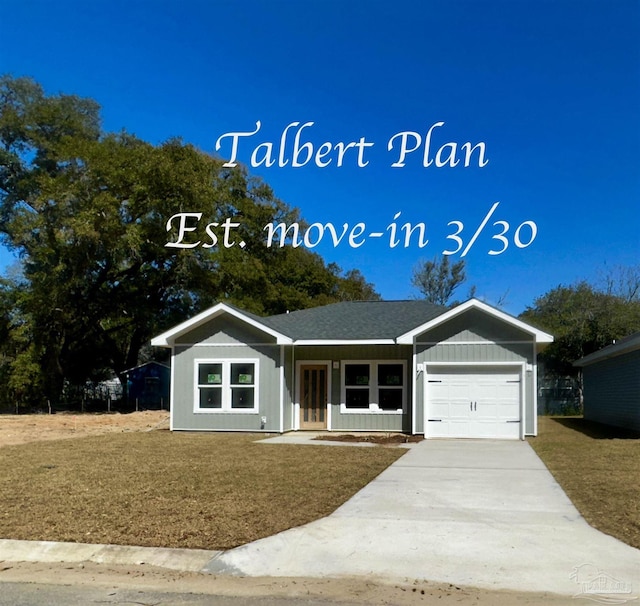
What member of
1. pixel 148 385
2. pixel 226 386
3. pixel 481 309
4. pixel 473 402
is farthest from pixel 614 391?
pixel 148 385

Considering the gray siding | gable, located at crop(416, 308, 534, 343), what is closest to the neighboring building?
the gray siding

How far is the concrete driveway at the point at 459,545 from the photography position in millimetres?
5703

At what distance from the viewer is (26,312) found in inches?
1272

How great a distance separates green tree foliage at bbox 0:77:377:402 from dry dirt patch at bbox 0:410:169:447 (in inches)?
272

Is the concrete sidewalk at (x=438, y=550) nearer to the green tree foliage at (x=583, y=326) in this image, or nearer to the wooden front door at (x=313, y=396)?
the wooden front door at (x=313, y=396)

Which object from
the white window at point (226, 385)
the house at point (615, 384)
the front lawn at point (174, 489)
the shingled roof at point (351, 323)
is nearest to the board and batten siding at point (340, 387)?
the shingled roof at point (351, 323)

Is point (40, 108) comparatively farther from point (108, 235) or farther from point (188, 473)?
point (188, 473)

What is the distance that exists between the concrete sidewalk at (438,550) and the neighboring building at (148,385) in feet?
102

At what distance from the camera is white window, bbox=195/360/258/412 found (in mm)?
19672

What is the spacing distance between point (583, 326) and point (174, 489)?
2990 cm

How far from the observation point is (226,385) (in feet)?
65.0

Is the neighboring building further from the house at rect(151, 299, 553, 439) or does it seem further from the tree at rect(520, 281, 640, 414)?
the tree at rect(520, 281, 640, 414)

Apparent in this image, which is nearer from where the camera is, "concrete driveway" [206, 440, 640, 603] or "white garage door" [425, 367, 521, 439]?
"concrete driveway" [206, 440, 640, 603]

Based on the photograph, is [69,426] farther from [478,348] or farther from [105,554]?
[105,554]
